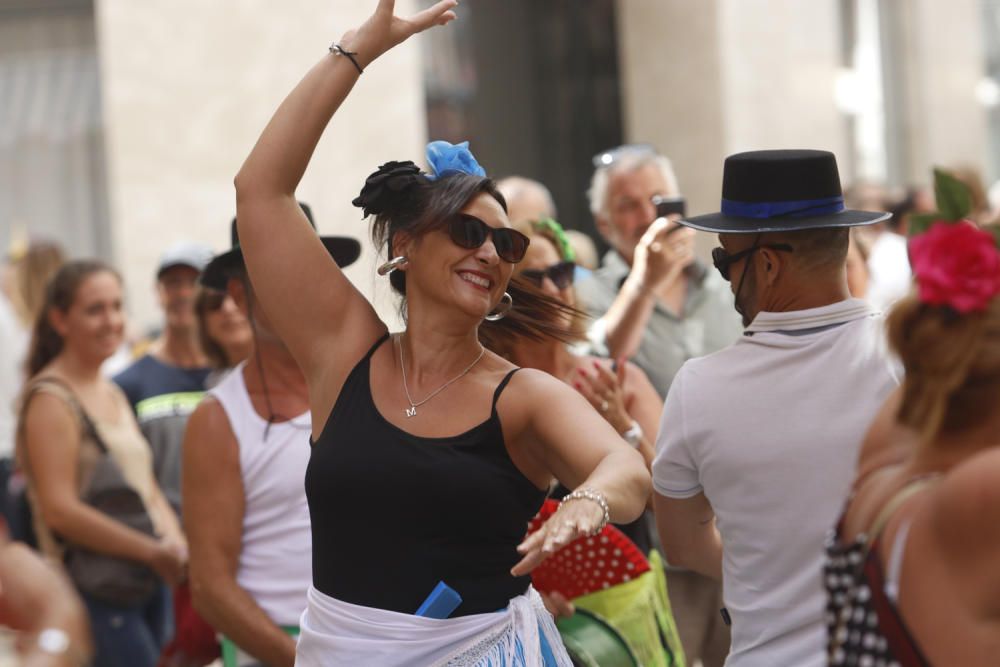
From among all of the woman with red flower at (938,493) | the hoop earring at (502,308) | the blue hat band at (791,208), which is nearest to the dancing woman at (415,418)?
the hoop earring at (502,308)

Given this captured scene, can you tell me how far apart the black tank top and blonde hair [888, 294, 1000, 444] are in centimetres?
96

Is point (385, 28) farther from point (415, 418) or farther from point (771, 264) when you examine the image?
point (771, 264)

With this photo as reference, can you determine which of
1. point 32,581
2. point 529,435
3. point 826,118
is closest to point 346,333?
point 529,435

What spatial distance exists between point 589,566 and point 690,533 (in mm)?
564

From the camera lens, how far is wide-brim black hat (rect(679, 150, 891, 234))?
3153mm

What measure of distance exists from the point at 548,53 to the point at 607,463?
39.9ft

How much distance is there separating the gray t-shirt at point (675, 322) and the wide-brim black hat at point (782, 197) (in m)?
1.90

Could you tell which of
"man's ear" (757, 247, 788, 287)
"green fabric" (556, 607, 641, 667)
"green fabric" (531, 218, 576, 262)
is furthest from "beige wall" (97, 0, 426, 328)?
"man's ear" (757, 247, 788, 287)

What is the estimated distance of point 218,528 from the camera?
157 inches

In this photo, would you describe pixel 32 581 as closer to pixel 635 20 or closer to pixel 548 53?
pixel 635 20

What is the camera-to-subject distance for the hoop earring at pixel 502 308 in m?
3.37

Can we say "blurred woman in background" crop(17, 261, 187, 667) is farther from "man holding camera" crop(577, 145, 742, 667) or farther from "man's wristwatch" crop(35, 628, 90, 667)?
"man's wristwatch" crop(35, 628, 90, 667)

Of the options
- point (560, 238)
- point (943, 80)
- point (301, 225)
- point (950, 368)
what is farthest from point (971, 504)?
point (943, 80)

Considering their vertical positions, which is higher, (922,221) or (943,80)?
(943,80)
